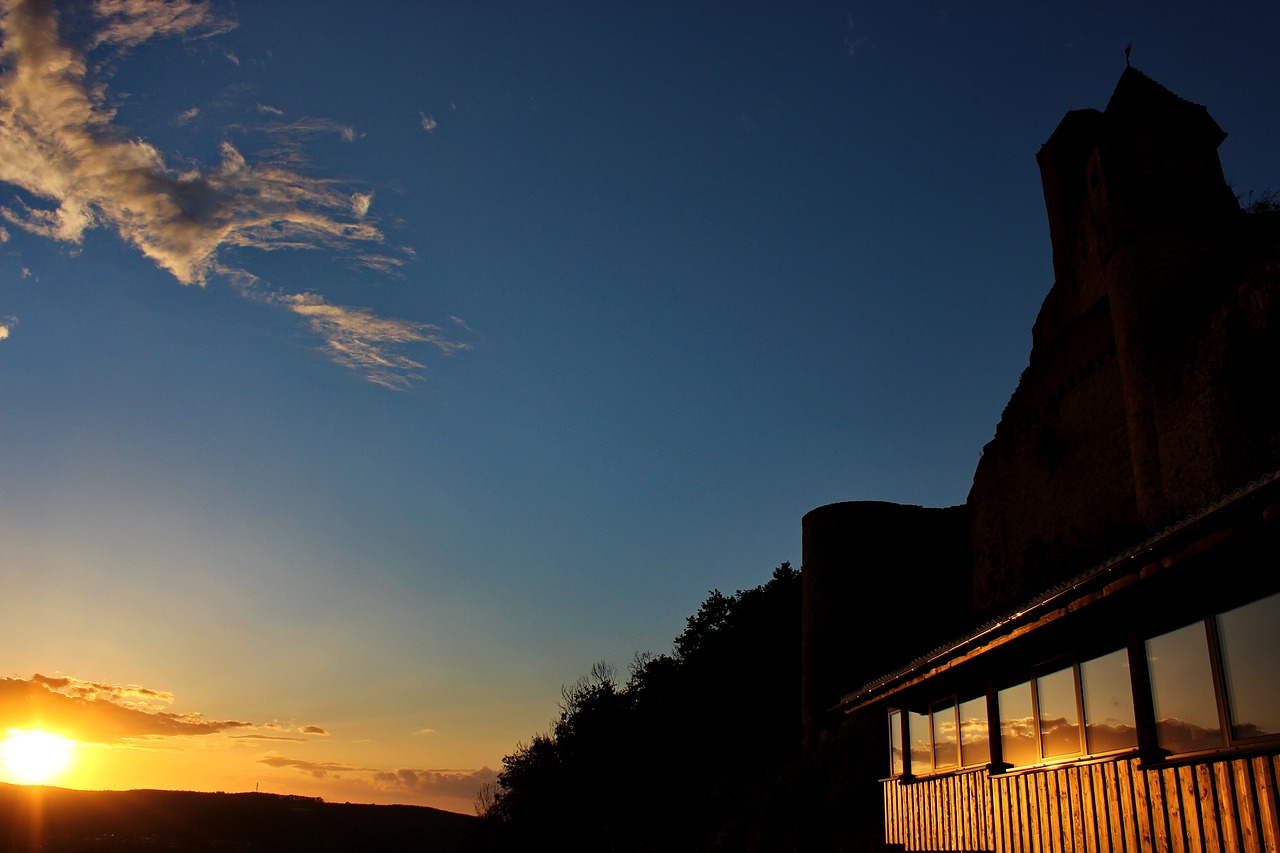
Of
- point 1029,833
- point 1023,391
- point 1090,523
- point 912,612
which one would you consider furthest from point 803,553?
point 1029,833

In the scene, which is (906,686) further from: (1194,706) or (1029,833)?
(1194,706)

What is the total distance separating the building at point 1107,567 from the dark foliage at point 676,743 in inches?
224

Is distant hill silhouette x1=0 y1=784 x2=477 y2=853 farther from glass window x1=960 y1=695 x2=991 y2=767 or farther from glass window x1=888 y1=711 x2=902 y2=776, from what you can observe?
glass window x1=960 y1=695 x2=991 y2=767

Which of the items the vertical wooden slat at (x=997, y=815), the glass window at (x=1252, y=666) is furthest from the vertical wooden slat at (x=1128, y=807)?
the vertical wooden slat at (x=997, y=815)

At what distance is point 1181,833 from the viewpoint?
6.39 metres

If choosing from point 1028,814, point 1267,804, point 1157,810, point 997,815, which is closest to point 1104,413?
point 997,815

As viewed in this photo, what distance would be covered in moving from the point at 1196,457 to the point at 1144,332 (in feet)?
11.1

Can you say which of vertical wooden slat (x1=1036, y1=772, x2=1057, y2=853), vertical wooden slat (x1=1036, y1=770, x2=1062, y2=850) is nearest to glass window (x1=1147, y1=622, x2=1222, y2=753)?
vertical wooden slat (x1=1036, y1=770, x2=1062, y2=850)

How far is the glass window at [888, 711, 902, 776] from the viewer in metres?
12.7

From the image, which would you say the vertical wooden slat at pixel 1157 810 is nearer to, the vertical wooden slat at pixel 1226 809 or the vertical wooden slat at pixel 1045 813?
the vertical wooden slat at pixel 1226 809

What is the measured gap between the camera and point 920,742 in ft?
39.2

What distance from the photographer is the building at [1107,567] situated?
6.13 m

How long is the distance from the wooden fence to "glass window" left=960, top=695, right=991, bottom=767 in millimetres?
186

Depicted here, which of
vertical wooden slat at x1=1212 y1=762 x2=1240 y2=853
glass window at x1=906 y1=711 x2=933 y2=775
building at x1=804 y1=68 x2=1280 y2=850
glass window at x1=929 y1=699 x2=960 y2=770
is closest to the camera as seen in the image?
vertical wooden slat at x1=1212 y1=762 x2=1240 y2=853
